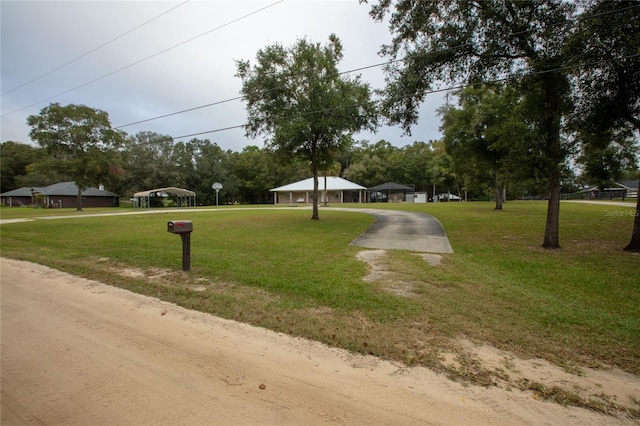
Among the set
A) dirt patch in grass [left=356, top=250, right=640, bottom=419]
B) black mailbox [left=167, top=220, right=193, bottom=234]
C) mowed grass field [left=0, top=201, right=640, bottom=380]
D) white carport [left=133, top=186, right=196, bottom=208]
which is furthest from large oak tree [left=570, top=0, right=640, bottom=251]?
white carport [left=133, top=186, right=196, bottom=208]

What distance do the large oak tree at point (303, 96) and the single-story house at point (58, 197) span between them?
44.1 metres

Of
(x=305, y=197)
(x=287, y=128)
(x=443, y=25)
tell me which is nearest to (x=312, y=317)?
(x=443, y=25)

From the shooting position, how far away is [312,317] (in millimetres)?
4117

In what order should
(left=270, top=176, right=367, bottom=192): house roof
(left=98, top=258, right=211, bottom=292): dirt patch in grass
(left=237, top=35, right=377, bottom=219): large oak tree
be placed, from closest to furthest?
(left=98, top=258, right=211, bottom=292): dirt patch in grass, (left=237, top=35, right=377, bottom=219): large oak tree, (left=270, top=176, right=367, bottom=192): house roof

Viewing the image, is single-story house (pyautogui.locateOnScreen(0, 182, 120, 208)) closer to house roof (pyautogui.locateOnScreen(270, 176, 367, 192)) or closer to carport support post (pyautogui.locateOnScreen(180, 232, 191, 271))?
house roof (pyautogui.locateOnScreen(270, 176, 367, 192))

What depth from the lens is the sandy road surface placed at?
2.30 metres

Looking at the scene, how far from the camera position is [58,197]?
46938mm

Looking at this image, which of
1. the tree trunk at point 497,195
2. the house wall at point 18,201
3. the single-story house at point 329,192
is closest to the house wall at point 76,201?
the house wall at point 18,201

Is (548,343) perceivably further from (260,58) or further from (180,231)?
(260,58)

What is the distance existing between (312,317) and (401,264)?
358 centimetres

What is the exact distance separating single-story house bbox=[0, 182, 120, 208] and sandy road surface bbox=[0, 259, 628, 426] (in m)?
53.4

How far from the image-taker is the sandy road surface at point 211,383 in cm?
230

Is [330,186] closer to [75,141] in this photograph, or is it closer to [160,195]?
[160,195]

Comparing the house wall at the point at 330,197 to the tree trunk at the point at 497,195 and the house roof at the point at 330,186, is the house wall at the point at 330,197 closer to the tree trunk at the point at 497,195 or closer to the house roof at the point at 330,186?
the house roof at the point at 330,186
